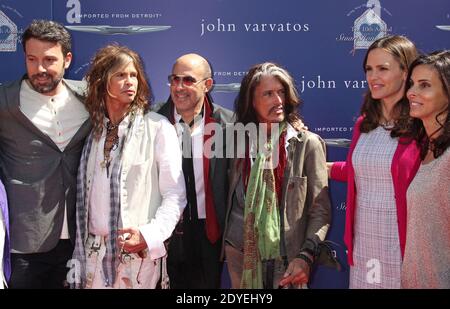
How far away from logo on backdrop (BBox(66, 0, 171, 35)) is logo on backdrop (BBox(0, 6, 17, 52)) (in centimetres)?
40

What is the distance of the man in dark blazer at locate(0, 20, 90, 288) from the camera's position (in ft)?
9.96

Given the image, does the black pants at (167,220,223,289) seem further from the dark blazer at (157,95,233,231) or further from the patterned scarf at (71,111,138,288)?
the patterned scarf at (71,111,138,288)

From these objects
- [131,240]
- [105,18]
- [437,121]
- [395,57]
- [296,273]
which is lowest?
[296,273]

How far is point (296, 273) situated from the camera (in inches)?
117

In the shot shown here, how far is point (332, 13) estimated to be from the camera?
13.1 feet

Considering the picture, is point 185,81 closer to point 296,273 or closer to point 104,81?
point 104,81

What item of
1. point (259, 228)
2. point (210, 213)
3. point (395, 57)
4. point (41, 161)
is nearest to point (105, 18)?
point (41, 161)

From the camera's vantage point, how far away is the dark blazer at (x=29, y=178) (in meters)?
3.03

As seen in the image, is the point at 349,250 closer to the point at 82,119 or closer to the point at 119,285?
the point at 119,285

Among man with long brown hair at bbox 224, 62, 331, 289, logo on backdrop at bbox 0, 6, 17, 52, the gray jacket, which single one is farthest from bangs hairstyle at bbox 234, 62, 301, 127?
logo on backdrop at bbox 0, 6, 17, 52

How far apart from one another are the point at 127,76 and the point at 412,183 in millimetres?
1548

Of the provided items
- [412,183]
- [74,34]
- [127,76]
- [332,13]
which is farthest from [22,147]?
[332,13]

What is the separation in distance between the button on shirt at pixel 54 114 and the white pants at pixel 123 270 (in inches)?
9.8

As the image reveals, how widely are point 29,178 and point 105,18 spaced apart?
147cm
